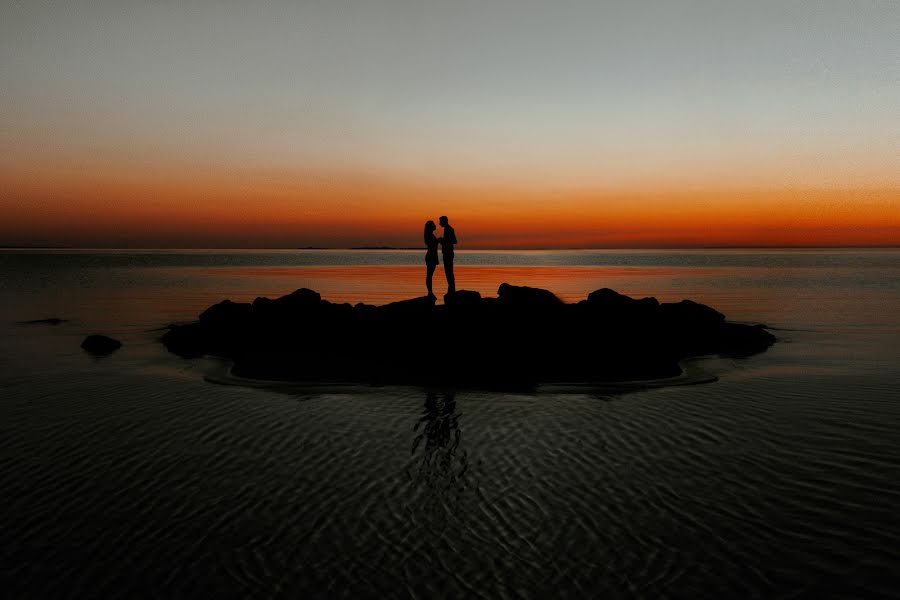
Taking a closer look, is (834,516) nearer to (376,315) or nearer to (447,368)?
(447,368)

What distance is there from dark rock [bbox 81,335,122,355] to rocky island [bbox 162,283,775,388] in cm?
252

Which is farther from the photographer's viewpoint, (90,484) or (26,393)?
(26,393)

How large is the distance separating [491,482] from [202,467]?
613 cm

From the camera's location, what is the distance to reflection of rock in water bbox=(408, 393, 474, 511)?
34.3 ft

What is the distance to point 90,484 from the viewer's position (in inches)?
433

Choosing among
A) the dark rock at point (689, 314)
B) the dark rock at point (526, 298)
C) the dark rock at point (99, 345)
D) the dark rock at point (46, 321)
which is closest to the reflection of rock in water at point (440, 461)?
the dark rock at point (526, 298)

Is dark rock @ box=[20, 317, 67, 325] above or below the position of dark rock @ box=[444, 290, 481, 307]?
below

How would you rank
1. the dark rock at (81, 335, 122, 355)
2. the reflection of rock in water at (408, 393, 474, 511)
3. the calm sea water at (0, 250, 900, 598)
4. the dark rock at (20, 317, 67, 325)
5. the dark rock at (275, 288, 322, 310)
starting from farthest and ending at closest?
the dark rock at (20, 317, 67, 325) < the dark rock at (275, 288, 322, 310) < the dark rock at (81, 335, 122, 355) < the reflection of rock in water at (408, 393, 474, 511) < the calm sea water at (0, 250, 900, 598)

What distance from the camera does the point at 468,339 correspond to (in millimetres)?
23828

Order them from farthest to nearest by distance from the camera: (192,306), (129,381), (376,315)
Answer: (192,306)
(376,315)
(129,381)

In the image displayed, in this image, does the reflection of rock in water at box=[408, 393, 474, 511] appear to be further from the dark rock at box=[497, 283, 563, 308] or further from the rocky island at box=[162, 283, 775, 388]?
the dark rock at box=[497, 283, 563, 308]

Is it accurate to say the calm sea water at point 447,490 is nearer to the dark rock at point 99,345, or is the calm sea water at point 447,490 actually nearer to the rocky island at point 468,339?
the rocky island at point 468,339

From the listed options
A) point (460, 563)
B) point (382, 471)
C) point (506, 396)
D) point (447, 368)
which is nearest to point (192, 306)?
point (447, 368)

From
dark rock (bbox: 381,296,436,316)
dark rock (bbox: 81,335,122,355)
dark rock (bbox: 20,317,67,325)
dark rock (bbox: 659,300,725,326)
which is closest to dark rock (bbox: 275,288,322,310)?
dark rock (bbox: 381,296,436,316)
